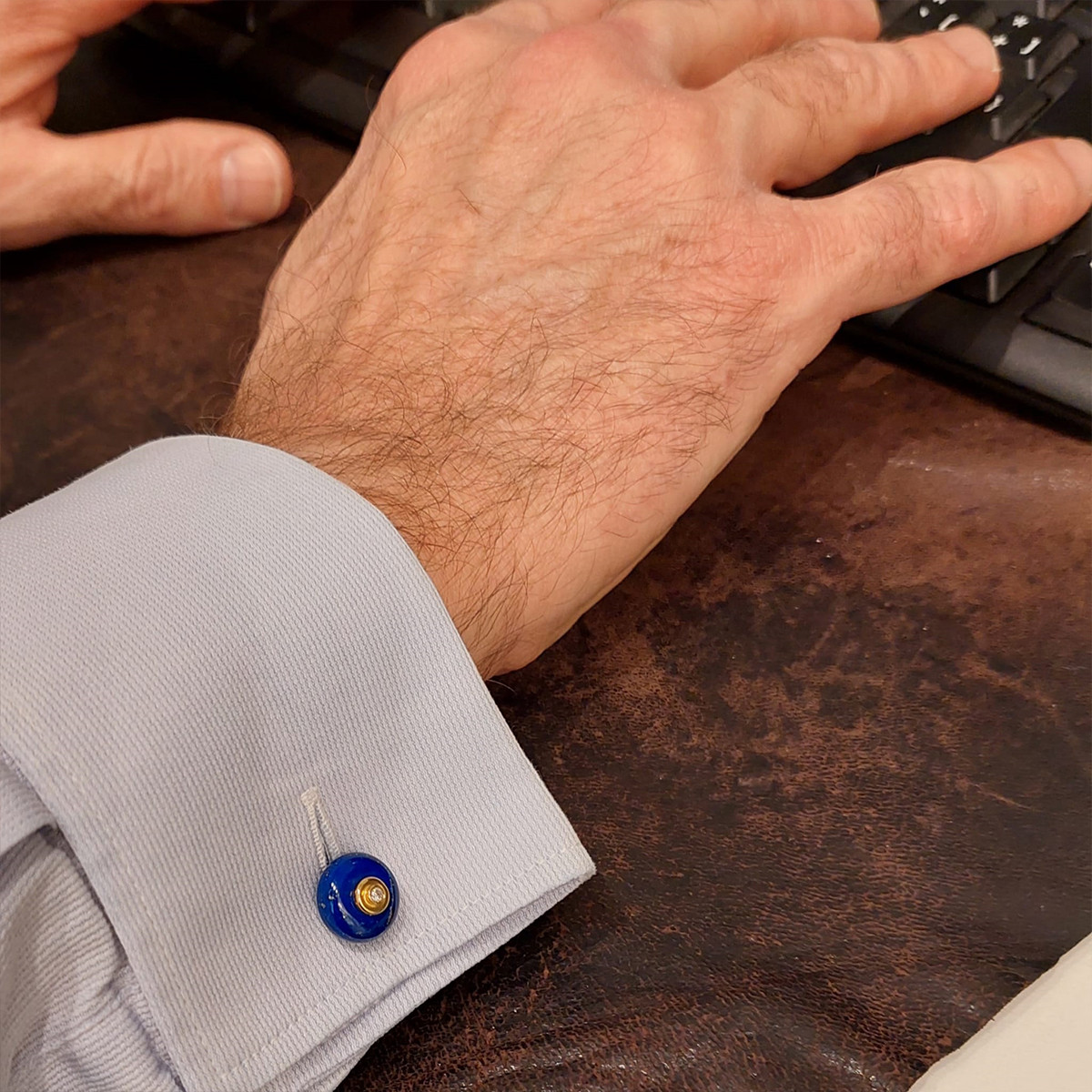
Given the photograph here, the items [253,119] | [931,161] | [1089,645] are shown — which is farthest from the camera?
[253,119]

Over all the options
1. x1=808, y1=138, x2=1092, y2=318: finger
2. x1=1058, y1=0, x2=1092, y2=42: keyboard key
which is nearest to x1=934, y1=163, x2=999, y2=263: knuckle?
x1=808, y1=138, x2=1092, y2=318: finger

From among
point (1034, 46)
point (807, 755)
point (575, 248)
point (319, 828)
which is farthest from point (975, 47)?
point (319, 828)

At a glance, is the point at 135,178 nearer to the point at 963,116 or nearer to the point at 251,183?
the point at 251,183

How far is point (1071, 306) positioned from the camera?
47 centimetres

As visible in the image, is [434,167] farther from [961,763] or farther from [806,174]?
[961,763]

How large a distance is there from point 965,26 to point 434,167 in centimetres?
30

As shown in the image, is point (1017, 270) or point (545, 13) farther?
point (545, 13)

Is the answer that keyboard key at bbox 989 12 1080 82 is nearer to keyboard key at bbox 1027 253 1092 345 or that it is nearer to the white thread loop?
keyboard key at bbox 1027 253 1092 345

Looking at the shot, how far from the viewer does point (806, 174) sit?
573 millimetres

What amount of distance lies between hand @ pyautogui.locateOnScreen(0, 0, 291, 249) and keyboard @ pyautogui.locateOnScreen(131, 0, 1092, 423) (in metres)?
0.06

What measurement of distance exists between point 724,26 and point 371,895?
0.54 metres

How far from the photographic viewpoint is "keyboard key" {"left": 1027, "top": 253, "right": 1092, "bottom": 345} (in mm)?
463

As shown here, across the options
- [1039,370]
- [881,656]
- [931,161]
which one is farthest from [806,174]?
[881,656]

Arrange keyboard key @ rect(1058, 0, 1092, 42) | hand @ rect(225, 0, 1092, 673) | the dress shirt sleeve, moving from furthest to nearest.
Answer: keyboard key @ rect(1058, 0, 1092, 42) → hand @ rect(225, 0, 1092, 673) → the dress shirt sleeve
